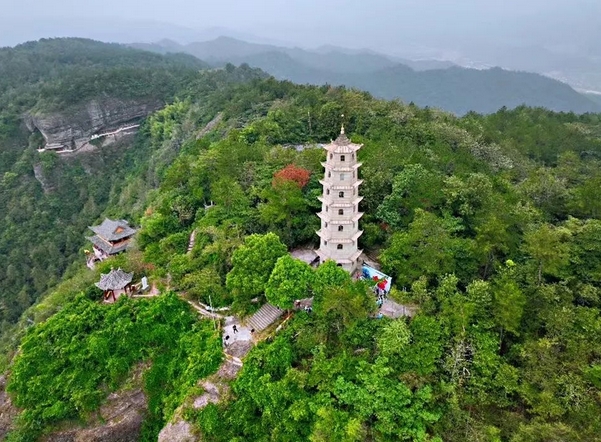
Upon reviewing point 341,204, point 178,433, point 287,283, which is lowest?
point 178,433

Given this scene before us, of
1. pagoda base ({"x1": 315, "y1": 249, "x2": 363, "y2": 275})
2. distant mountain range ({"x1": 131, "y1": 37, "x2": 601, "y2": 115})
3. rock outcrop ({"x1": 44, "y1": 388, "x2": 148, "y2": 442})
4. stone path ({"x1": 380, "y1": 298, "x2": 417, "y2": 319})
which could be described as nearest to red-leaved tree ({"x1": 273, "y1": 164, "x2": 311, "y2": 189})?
pagoda base ({"x1": 315, "y1": 249, "x2": 363, "y2": 275})

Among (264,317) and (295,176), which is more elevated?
(295,176)

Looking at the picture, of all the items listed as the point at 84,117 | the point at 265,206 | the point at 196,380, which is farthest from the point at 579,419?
the point at 84,117

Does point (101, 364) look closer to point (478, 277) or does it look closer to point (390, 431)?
point (390, 431)

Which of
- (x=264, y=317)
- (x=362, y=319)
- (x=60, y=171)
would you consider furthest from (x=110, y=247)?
(x=60, y=171)

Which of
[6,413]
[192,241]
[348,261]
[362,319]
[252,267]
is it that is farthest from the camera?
[192,241]

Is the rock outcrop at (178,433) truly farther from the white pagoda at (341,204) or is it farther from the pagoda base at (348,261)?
the white pagoda at (341,204)

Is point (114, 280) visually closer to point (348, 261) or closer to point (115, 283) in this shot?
point (115, 283)

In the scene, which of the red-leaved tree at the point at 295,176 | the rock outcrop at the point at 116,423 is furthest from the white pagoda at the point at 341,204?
the rock outcrop at the point at 116,423
